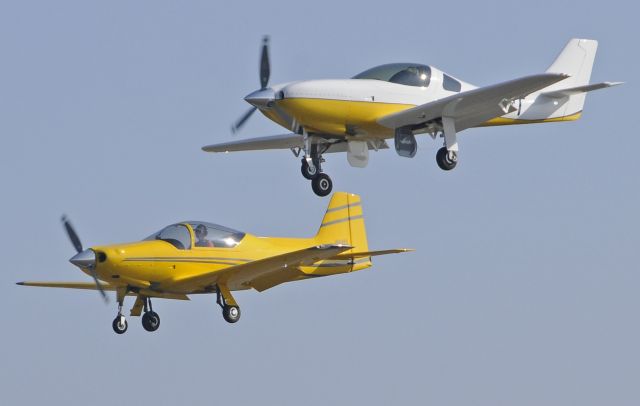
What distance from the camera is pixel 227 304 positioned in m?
44.8

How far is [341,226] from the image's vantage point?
165 ft

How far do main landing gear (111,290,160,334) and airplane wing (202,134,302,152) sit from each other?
14.9 feet

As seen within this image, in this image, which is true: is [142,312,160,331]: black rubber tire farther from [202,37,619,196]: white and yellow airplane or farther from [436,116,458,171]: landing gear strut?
[436,116,458,171]: landing gear strut

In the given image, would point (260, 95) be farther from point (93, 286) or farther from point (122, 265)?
point (93, 286)

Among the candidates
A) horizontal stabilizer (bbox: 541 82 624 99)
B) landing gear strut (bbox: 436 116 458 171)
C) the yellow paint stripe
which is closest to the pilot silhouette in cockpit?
landing gear strut (bbox: 436 116 458 171)

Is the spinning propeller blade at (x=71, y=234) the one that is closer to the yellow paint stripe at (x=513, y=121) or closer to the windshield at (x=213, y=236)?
the windshield at (x=213, y=236)

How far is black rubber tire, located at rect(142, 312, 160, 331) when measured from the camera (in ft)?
145

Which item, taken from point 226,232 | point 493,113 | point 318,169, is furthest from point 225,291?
point 493,113

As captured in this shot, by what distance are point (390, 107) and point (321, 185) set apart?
95.4 inches

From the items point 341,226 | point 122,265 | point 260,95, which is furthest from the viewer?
point 341,226

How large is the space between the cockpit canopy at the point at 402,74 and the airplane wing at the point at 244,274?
4984mm

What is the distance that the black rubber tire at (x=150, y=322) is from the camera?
44.3 metres

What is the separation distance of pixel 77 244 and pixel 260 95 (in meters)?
8.99

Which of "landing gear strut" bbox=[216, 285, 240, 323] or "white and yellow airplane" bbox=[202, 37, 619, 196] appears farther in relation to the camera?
"landing gear strut" bbox=[216, 285, 240, 323]
